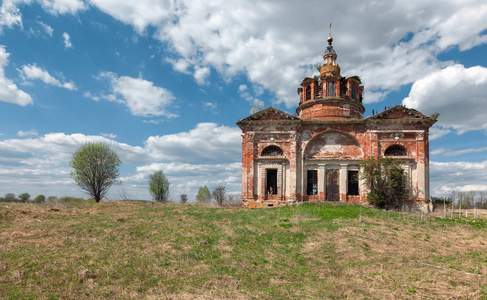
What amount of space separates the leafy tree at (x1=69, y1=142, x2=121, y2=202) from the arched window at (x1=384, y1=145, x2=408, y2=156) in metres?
26.9

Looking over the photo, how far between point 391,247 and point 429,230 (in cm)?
469

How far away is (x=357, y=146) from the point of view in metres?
21.7

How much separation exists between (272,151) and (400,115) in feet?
33.7

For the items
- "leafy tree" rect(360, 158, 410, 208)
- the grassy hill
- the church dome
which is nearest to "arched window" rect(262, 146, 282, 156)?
the church dome

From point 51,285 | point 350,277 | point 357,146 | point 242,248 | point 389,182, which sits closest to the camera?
point 51,285

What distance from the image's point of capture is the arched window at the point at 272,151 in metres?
22.2

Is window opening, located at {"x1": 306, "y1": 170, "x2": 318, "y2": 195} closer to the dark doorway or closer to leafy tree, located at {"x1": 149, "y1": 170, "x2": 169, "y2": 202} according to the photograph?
the dark doorway

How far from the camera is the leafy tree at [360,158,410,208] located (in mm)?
19734

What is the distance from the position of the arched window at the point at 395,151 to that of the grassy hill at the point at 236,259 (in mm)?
8286

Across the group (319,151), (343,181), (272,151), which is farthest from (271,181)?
(343,181)

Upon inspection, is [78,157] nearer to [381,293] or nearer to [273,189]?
[273,189]

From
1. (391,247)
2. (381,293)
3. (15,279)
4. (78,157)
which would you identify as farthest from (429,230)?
(78,157)

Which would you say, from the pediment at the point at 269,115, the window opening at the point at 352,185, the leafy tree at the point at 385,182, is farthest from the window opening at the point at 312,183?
the pediment at the point at 269,115

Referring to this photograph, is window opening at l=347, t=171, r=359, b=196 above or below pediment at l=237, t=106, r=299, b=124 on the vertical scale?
below
